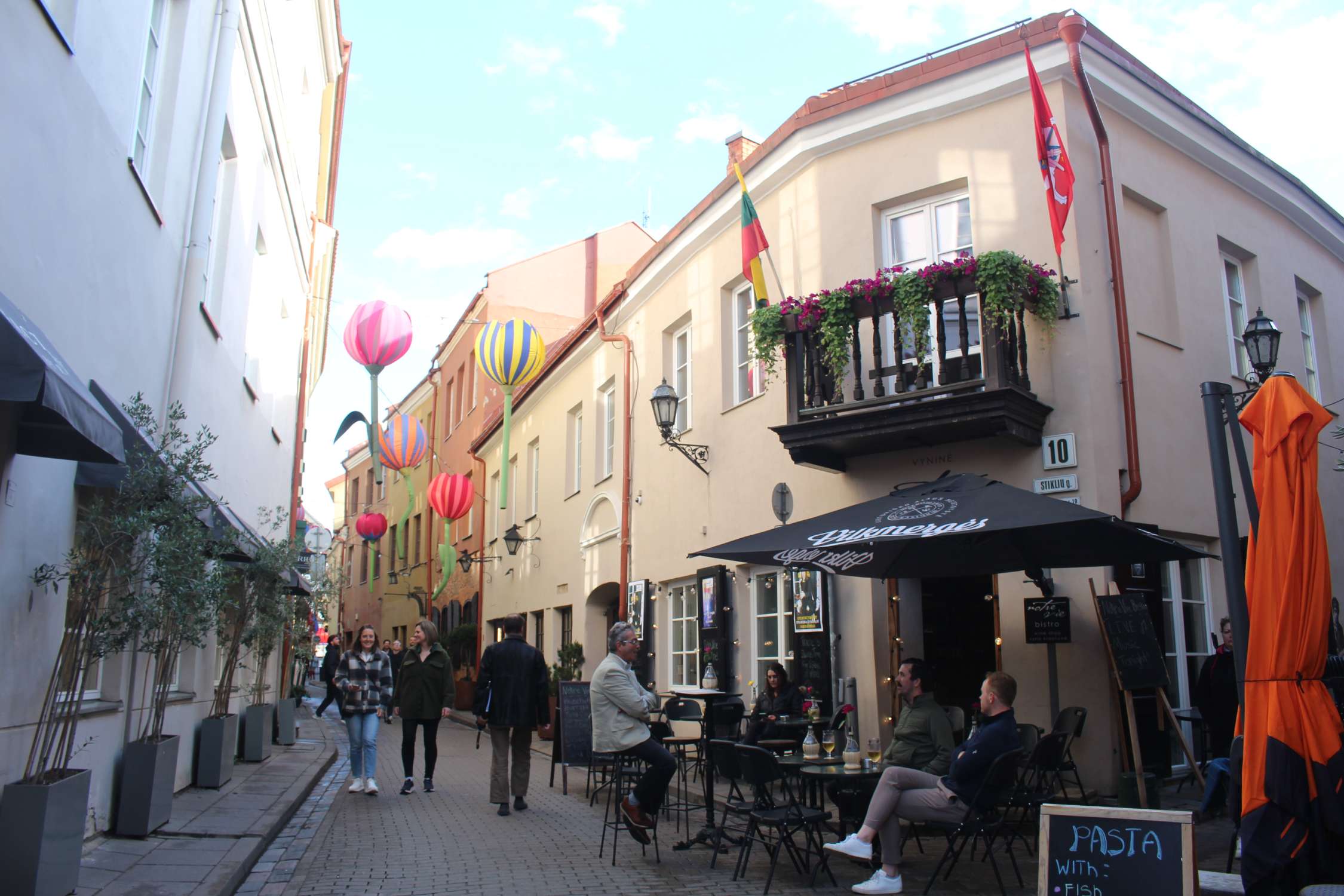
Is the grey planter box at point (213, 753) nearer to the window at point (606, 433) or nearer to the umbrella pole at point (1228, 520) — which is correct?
the window at point (606, 433)

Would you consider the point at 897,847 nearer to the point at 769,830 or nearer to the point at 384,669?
the point at 769,830

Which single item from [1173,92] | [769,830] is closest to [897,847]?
[769,830]

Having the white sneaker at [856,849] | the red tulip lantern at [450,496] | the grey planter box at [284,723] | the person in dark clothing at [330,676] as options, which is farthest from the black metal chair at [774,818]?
the red tulip lantern at [450,496]

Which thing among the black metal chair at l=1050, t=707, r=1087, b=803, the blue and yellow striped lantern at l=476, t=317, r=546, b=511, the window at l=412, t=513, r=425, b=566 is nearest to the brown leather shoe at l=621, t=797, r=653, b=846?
the black metal chair at l=1050, t=707, r=1087, b=803

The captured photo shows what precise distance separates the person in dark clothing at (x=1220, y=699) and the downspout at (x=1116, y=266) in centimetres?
138

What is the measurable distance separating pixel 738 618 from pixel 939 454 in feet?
12.1

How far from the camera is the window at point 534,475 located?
68.0 ft

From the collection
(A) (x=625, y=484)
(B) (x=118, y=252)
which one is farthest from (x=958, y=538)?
(A) (x=625, y=484)

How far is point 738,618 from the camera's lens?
1199 cm

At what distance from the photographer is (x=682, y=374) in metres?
14.3

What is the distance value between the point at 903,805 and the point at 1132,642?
3.07 m

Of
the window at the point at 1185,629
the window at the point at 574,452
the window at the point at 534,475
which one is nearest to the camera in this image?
the window at the point at 1185,629

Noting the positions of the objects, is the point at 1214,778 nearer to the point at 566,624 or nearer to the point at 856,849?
the point at 856,849

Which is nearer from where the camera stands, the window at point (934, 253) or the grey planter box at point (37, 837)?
the grey planter box at point (37, 837)
